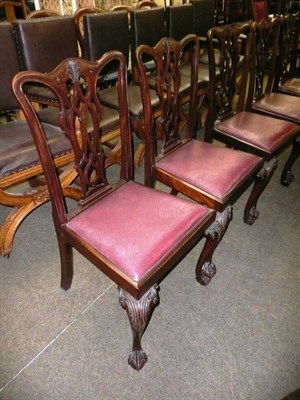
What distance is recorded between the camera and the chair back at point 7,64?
1.44 meters

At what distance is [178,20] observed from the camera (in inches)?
96.0

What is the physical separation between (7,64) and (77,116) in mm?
902

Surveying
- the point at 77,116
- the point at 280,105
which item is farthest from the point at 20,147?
the point at 280,105

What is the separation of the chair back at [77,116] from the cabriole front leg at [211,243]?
16.9 inches

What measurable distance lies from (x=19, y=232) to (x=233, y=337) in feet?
3.88

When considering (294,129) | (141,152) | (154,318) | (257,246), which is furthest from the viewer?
(141,152)

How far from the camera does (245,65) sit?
161 centimetres

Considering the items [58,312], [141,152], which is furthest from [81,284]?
[141,152]

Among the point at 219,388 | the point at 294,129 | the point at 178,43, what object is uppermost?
the point at 178,43

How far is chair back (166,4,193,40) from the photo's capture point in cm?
236

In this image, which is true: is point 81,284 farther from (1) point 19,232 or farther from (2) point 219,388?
(2) point 219,388

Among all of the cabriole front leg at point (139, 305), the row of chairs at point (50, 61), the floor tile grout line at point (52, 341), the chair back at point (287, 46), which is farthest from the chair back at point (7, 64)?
the chair back at point (287, 46)

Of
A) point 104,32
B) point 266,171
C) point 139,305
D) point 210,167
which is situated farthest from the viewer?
point 104,32

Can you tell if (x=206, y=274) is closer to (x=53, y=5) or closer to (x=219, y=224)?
(x=219, y=224)
